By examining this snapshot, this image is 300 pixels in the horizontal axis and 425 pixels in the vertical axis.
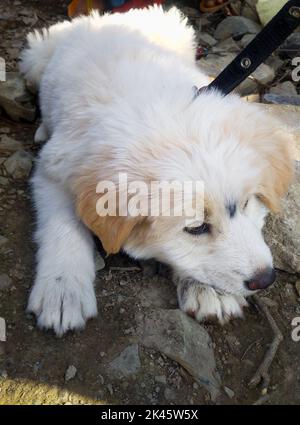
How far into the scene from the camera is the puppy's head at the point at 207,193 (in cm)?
232

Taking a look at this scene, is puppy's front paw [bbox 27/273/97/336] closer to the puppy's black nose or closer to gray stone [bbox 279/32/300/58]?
the puppy's black nose

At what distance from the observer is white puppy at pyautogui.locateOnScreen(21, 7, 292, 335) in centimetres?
236

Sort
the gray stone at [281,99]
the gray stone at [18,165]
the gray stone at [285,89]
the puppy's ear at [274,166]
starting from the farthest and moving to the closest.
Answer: the gray stone at [285,89]
the gray stone at [281,99]
the gray stone at [18,165]
the puppy's ear at [274,166]

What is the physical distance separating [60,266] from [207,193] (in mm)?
940

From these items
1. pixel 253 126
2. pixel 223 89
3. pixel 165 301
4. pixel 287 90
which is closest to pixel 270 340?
pixel 165 301

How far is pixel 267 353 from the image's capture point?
2596 mm

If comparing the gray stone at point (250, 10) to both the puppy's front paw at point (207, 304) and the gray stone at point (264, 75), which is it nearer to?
the gray stone at point (264, 75)

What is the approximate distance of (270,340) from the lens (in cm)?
267

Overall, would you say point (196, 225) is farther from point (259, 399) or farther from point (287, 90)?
point (287, 90)

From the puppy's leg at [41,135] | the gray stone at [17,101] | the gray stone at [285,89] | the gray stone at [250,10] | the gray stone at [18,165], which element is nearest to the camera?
the gray stone at [18,165]

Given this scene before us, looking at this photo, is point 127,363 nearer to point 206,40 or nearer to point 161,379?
point 161,379

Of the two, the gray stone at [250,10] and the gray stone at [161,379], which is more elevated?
the gray stone at [250,10]

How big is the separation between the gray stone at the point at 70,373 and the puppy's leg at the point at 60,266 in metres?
0.19

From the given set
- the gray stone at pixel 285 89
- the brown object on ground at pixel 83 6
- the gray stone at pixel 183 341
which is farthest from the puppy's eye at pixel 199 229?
the brown object on ground at pixel 83 6
